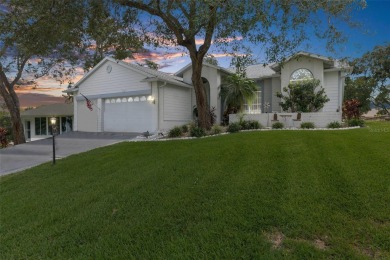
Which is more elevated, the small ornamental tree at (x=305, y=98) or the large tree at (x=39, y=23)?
the large tree at (x=39, y=23)

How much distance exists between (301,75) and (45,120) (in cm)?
2651

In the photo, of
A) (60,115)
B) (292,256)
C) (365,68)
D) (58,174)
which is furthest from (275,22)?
(365,68)

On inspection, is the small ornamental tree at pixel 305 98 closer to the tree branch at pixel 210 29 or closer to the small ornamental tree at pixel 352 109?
the small ornamental tree at pixel 352 109

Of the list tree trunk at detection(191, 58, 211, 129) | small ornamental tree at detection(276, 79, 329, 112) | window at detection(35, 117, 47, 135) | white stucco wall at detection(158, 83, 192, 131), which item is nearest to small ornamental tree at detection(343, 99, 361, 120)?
small ornamental tree at detection(276, 79, 329, 112)

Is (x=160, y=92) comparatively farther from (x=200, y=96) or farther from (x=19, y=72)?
(x=19, y=72)

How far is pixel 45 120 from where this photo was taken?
2838 centimetres

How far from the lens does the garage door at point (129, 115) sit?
51.0 feet

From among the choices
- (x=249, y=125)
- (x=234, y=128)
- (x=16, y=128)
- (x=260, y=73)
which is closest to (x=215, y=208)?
(x=234, y=128)

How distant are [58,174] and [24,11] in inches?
212

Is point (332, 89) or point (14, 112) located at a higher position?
point (332, 89)

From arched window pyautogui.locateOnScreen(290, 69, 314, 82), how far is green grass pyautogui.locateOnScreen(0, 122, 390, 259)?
10.1 m

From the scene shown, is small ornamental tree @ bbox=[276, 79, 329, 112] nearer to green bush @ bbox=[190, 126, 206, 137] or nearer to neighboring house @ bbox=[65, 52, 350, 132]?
neighboring house @ bbox=[65, 52, 350, 132]

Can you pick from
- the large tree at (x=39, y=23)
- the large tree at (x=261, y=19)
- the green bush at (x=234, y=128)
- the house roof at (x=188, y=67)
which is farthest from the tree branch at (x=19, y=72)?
the green bush at (x=234, y=128)

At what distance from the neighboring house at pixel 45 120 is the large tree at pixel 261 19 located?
20979 mm
